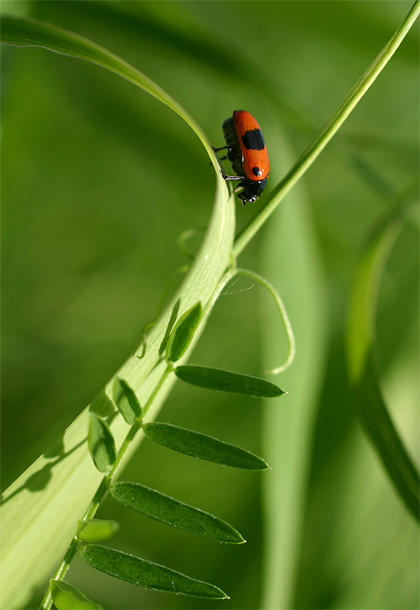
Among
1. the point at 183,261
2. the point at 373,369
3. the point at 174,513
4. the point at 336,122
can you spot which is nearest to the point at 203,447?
the point at 174,513

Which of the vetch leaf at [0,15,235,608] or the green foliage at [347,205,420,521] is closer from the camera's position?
the vetch leaf at [0,15,235,608]

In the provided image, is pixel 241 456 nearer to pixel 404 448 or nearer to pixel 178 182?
pixel 404 448

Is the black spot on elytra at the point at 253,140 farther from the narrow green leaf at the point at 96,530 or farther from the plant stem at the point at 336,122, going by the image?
the narrow green leaf at the point at 96,530

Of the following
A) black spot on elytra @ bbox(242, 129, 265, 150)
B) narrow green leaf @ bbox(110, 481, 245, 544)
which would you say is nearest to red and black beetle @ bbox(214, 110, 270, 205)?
black spot on elytra @ bbox(242, 129, 265, 150)

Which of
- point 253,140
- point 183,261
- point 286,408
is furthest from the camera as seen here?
point 183,261

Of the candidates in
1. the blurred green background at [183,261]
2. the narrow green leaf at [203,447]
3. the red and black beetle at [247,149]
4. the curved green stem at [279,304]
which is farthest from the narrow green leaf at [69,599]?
the blurred green background at [183,261]

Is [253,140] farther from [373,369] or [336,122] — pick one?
[373,369]

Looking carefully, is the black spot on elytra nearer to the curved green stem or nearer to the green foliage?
the curved green stem
